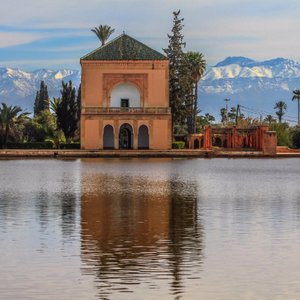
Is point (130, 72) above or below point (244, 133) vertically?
above

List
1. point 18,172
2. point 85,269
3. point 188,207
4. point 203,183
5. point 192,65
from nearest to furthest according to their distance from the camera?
point 85,269 → point 188,207 → point 203,183 → point 18,172 → point 192,65

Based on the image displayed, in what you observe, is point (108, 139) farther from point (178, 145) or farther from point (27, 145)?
point (27, 145)

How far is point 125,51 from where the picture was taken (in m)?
68.2

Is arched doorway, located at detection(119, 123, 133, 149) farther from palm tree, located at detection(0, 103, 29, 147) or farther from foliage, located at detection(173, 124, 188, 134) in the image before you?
foliage, located at detection(173, 124, 188, 134)

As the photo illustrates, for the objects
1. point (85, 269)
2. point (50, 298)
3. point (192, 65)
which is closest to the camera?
point (50, 298)

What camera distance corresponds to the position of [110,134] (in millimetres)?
68000

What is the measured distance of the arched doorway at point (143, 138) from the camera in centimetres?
6794

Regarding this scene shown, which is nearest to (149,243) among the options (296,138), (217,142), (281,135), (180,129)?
(217,142)

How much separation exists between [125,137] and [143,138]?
2.39m

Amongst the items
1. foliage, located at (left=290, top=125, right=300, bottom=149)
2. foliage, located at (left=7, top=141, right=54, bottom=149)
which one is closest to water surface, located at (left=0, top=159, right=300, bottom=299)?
foliage, located at (left=7, top=141, right=54, bottom=149)

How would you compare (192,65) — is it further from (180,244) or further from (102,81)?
(180,244)

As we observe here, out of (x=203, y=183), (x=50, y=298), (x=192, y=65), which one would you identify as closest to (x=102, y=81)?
(x=192, y=65)

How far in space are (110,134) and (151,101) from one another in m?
3.93

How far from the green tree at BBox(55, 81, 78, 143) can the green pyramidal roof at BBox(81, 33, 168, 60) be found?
4.97 metres
